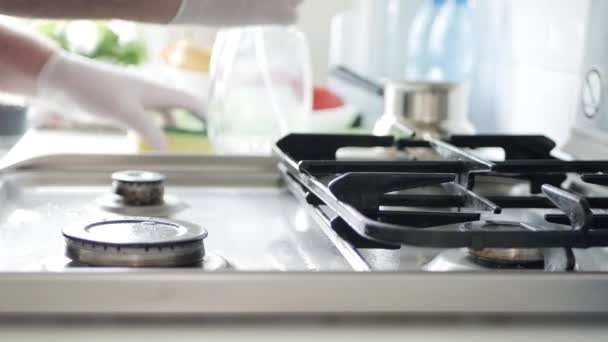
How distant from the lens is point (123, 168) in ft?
3.05

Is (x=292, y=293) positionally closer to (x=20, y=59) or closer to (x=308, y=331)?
(x=308, y=331)

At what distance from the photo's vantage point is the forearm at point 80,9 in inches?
30.8

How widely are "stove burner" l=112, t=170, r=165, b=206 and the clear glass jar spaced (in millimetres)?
448

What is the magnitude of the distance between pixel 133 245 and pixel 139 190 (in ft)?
0.84

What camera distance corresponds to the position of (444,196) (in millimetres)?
666

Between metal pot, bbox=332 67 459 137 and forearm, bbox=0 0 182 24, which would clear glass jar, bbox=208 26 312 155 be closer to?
metal pot, bbox=332 67 459 137

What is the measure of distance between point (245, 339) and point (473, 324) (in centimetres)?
12

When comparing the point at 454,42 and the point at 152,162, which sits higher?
the point at 454,42

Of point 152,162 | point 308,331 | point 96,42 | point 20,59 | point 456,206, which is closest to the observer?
point 308,331

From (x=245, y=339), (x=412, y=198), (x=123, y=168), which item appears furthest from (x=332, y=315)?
(x=123, y=168)

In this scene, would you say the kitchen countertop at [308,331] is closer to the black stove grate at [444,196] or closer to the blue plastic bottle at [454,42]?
the black stove grate at [444,196]

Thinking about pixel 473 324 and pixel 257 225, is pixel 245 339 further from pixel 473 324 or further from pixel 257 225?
pixel 257 225

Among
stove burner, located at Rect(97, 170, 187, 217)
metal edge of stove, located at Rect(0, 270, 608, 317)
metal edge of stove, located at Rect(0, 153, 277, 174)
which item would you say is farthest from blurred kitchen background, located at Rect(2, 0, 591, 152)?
metal edge of stove, located at Rect(0, 270, 608, 317)

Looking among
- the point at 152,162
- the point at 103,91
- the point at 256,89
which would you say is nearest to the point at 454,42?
the point at 256,89
